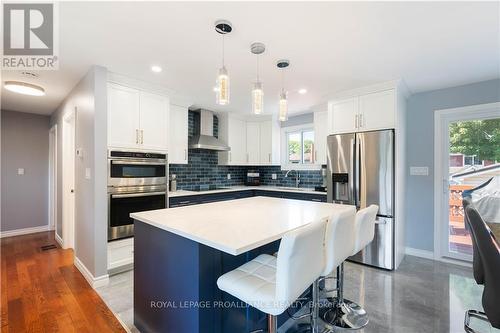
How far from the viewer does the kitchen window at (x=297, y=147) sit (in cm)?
483

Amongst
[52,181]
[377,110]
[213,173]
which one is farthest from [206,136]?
[52,181]

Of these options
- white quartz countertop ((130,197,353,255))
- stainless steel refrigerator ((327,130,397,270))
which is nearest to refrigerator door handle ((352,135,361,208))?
stainless steel refrigerator ((327,130,397,270))

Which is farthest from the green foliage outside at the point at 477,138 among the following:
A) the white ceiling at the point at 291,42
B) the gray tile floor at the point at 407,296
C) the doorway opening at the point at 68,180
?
the doorway opening at the point at 68,180

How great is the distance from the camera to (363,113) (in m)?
3.26

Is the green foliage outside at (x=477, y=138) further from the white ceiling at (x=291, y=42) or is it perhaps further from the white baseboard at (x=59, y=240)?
the white baseboard at (x=59, y=240)

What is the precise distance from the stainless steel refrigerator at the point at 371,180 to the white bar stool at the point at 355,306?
118 centimetres

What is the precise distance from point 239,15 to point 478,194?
3.73 meters

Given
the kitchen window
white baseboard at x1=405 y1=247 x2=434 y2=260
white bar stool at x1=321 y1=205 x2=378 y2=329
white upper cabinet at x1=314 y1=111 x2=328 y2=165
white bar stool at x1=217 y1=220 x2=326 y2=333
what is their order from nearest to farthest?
1. white bar stool at x1=217 y1=220 x2=326 y2=333
2. white bar stool at x1=321 y1=205 x2=378 y2=329
3. white baseboard at x1=405 y1=247 x2=434 y2=260
4. white upper cabinet at x1=314 y1=111 x2=328 y2=165
5. the kitchen window

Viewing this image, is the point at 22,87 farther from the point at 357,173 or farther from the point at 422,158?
the point at 422,158

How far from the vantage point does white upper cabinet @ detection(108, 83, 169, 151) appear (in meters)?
2.79

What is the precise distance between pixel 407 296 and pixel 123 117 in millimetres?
3699

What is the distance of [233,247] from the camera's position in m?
1.11

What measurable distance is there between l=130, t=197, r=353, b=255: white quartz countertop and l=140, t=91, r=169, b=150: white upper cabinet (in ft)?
4.90

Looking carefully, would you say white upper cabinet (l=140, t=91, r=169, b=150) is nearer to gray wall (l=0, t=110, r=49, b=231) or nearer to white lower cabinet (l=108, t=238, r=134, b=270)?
white lower cabinet (l=108, t=238, r=134, b=270)
